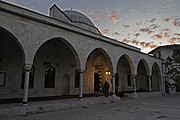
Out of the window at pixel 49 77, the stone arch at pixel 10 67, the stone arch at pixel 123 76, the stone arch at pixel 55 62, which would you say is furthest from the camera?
the stone arch at pixel 123 76

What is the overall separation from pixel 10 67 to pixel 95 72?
9.52 m

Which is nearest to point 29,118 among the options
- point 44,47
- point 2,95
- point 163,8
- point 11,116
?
point 11,116

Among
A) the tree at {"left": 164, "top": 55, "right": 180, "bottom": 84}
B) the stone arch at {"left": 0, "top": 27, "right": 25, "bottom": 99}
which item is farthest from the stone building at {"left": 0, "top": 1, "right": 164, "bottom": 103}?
the tree at {"left": 164, "top": 55, "right": 180, "bottom": 84}

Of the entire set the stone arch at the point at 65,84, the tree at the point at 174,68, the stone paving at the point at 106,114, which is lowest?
the stone paving at the point at 106,114

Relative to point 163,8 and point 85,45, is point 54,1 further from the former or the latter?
point 163,8

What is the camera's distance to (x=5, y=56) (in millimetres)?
11531

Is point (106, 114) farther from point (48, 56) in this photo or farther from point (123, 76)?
point (123, 76)

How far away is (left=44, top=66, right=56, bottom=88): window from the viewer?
45.3ft

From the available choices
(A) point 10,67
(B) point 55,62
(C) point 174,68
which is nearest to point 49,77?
(B) point 55,62

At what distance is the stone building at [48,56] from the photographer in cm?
853

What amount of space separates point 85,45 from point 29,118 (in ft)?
21.1

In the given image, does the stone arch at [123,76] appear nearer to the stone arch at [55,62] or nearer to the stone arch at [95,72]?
the stone arch at [95,72]

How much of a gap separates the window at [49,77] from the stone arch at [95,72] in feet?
12.9

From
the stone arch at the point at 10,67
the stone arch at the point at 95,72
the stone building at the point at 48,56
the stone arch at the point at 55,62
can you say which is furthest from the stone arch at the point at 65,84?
the stone arch at the point at 10,67
